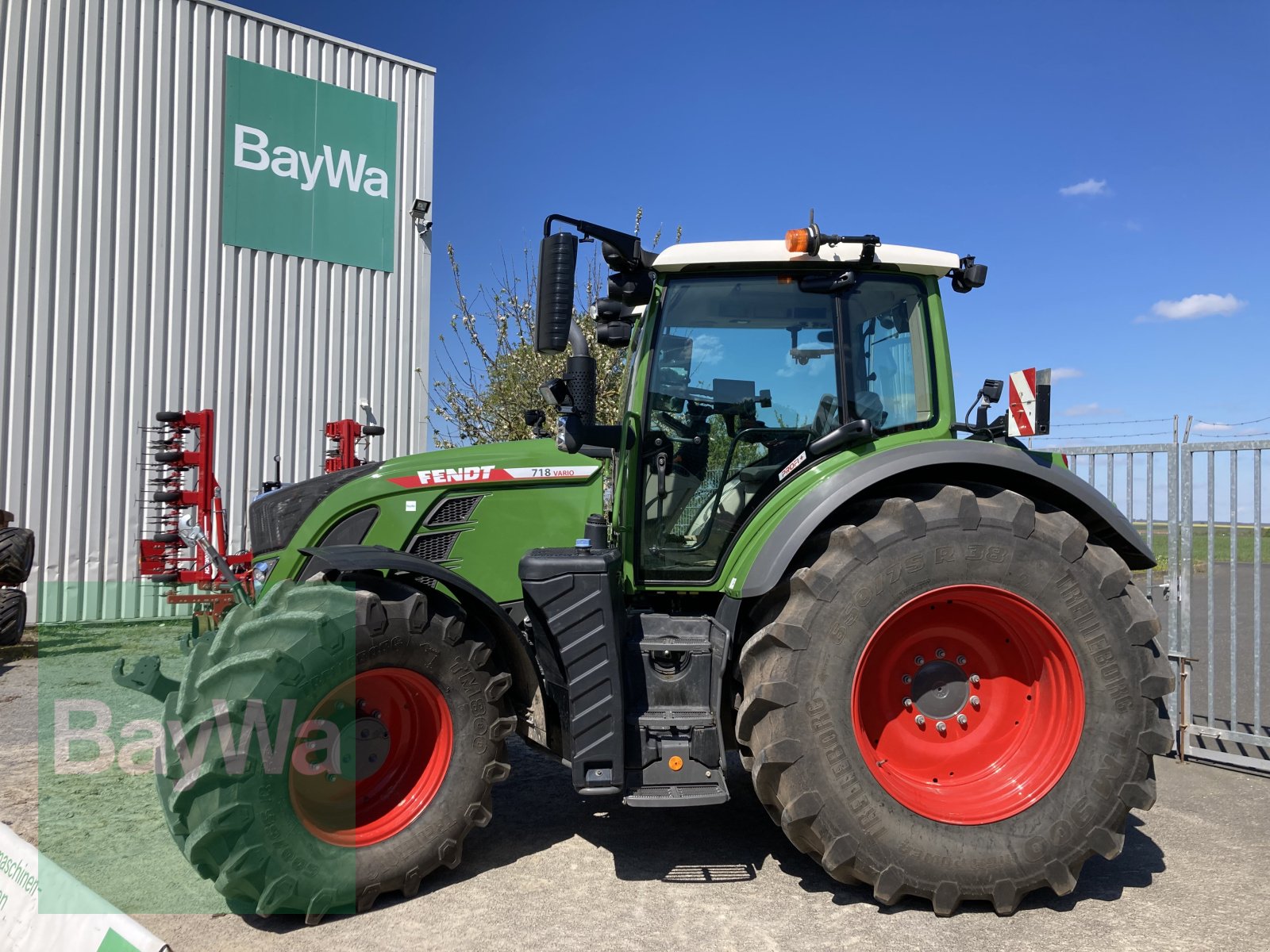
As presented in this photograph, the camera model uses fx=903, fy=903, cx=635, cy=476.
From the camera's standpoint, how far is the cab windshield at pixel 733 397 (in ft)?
12.4

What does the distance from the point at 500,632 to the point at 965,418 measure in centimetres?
224

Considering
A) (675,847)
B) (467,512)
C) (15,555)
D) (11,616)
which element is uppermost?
(467,512)

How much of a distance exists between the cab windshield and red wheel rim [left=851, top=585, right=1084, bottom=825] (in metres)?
0.80

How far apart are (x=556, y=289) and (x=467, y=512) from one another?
1352 mm

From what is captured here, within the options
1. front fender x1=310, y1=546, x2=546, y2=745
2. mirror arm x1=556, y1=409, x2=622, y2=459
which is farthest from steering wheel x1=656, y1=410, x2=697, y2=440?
front fender x1=310, y1=546, x2=546, y2=745

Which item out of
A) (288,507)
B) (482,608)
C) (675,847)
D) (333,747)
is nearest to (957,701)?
(675,847)

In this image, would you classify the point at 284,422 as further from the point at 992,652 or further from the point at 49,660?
the point at 992,652

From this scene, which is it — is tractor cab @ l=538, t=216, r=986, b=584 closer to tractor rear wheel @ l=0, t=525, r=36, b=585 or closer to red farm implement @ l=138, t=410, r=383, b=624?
red farm implement @ l=138, t=410, r=383, b=624

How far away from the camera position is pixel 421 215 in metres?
12.1

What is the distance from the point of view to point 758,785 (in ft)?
10.6

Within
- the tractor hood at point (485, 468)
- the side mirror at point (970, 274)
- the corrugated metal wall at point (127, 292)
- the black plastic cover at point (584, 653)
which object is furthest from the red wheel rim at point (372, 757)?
the corrugated metal wall at point (127, 292)

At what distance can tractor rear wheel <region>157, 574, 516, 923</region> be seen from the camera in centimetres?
298

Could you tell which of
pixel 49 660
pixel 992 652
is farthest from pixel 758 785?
pixel 49 660

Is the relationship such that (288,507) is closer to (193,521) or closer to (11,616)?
(193,521)
